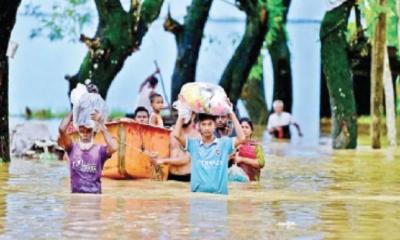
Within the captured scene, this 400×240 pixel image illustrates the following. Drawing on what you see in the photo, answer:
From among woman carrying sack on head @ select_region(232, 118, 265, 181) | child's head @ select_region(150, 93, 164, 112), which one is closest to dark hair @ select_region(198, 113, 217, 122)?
woman carrying sack on head @ select_region(232, 118, 265, 181)

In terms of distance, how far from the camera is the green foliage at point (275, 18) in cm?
3438

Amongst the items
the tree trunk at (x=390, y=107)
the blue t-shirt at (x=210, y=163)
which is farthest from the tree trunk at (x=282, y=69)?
the blue t-shirt at (x=210, y=163)

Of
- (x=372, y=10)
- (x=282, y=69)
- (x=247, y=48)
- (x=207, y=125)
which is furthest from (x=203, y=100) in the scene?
(x=282, y=69)

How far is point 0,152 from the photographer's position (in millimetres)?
21344

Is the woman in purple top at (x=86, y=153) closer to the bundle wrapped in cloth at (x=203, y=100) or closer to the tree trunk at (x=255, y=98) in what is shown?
the bundle wrapped in cloth at (x=203, y=100)

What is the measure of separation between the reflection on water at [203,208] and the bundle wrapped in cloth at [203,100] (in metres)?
0.95

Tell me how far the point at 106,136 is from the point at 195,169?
3.31ft

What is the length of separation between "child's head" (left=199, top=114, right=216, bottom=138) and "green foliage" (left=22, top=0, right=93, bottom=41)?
2605cm

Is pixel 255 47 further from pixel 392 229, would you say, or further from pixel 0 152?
pixel 392 229

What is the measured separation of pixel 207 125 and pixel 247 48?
67.5ft

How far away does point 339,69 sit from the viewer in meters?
28.6

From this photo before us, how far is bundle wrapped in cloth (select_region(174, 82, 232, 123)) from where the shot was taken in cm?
1523

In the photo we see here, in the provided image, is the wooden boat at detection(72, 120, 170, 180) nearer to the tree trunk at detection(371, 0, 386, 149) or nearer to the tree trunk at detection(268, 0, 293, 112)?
the tree trunk at detection(371, 0, 386, 149)

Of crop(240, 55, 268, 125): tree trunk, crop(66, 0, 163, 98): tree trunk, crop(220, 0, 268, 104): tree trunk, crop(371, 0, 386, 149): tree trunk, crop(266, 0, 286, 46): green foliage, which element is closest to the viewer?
crop(66, 0, 163, 98): tree trunk
